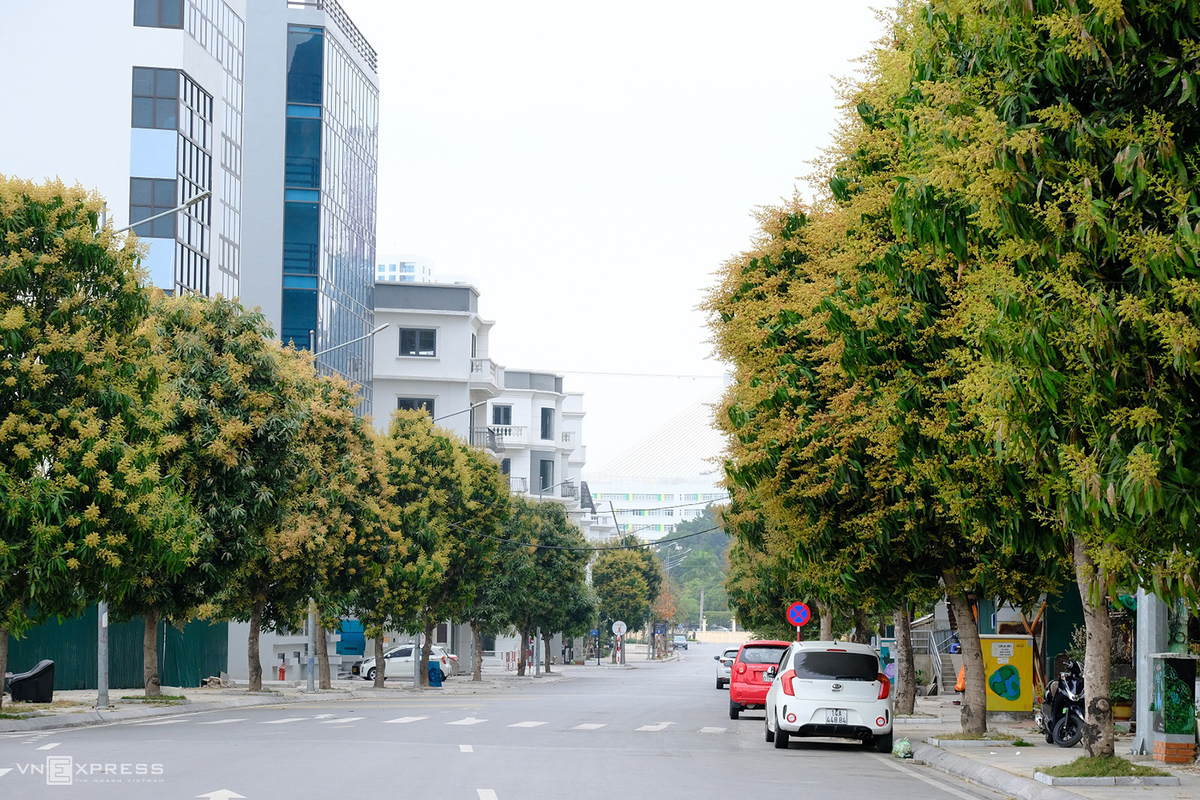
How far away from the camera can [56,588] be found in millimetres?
23469

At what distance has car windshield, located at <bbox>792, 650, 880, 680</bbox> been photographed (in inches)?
821

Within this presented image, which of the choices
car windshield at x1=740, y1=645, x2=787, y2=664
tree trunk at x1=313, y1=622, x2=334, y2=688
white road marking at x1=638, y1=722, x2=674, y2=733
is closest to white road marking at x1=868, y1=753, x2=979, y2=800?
white road marking at x1=638, y1=722, x2=674, y2=733

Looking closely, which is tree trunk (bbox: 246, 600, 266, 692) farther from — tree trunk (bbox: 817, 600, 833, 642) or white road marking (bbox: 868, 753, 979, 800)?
white road marking (bbox: 868, 753, 979, 800)

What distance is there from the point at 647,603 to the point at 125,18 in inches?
2541

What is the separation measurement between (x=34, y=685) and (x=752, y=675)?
587 inches

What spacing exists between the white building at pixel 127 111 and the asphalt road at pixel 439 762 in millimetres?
27627

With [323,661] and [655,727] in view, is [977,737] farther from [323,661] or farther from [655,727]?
[323,661]

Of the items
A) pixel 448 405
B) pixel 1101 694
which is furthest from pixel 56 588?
pixel 448 405

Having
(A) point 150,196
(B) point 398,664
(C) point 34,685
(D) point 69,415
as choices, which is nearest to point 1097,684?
(D) point 69,415

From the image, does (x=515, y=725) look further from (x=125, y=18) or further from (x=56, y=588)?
(x=125, y=18)

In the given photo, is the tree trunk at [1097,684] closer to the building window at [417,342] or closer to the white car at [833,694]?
the white car at [833,694]

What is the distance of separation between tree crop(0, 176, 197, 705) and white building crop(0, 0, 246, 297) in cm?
2621

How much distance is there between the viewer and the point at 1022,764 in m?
17.8

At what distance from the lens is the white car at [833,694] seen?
20750 mm
